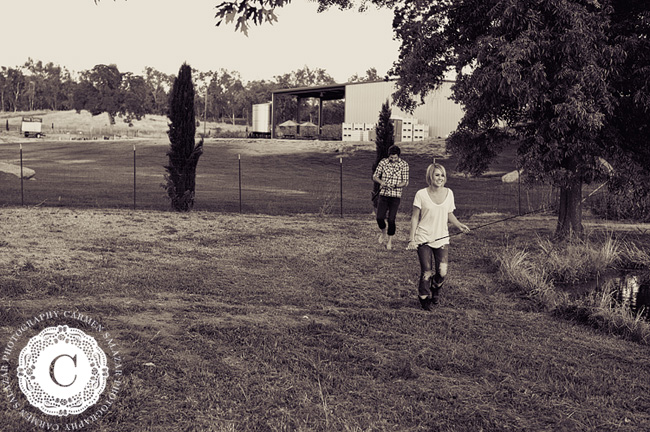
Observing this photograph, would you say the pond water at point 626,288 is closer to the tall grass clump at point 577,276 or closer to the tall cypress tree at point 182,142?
the tall grass clump at point 577,276

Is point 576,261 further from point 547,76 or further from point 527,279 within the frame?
point 547,76

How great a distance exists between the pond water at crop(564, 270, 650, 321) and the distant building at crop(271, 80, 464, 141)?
4070 cm

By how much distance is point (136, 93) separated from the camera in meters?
100

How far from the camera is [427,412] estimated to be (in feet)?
14.1

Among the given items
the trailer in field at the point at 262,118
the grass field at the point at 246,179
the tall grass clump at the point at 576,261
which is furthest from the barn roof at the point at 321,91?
the tall grass clump at the point at 576,261

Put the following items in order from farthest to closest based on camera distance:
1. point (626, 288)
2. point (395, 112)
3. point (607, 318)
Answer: point (395, 112) < point (626, 288) < point (607, 318)

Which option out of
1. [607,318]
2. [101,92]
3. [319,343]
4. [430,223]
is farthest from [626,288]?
[101,92]

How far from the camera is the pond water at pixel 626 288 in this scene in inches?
333

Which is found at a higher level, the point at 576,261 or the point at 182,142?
the point at 182,142

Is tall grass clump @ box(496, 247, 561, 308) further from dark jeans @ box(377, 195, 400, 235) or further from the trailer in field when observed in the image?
the trailer in field

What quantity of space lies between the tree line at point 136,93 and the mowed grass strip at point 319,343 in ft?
191

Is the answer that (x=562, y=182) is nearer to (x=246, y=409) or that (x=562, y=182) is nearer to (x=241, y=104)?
(x=246, y=409)

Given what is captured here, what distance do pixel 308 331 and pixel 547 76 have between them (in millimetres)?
7762

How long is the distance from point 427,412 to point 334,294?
12.1 ft
